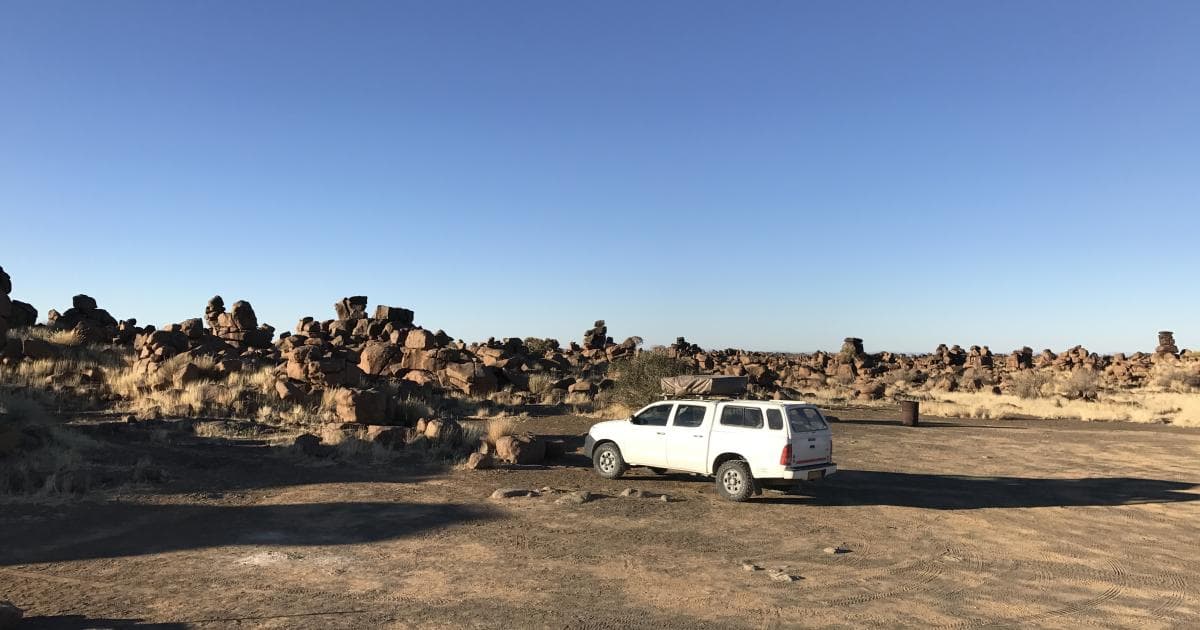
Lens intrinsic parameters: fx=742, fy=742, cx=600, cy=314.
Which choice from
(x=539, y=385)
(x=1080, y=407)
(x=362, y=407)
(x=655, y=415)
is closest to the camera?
(x=655, y=415)

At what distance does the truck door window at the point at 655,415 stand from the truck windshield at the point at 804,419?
2.71m

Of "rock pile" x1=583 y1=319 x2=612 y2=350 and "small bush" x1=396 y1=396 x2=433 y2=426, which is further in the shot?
"rock pile" x1=583 y1=319 x2=612 y2=350

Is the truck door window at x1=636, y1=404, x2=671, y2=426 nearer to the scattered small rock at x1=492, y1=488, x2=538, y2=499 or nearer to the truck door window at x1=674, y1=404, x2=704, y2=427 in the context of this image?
the truck door window at x1=674, y1=404, x2=704, y2=427

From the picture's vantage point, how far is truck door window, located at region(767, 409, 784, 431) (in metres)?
13.1

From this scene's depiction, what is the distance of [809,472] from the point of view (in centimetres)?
1306

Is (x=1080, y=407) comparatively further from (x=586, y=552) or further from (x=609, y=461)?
(x=586, y=552)

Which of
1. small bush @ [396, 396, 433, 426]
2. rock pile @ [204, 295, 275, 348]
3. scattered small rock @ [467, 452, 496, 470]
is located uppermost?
rock pile @ [204, 295, 275, 348]

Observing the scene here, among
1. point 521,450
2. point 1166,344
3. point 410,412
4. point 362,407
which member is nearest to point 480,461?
point 521,450

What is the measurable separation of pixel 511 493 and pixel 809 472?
5.42 metres

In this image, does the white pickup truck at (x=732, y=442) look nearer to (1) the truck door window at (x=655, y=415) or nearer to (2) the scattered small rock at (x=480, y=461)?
(1) the truck door window at (x=655, y=415)

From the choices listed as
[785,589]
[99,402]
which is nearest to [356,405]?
[99,402]

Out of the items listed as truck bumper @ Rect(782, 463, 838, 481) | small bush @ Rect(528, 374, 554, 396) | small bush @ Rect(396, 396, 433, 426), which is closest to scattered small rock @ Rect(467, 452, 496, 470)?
small bush @ Rect(396, 396, 433, 426)

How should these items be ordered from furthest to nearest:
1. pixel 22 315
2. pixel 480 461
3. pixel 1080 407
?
pixel 22 315 < pixel 1080 407 < pixel 480 461

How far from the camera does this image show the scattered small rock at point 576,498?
1320 centimetres
